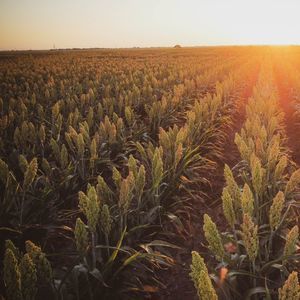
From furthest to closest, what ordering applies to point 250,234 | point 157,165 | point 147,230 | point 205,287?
point 147,230, point 157,165, point 250,234, point 205,287

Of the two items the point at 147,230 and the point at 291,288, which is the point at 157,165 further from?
the point at 291,288

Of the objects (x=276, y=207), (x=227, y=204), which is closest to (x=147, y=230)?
(x=227, y=204)

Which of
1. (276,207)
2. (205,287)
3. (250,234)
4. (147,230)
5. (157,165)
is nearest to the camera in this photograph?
(205,287)

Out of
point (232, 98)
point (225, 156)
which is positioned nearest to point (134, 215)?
point (225, 156)

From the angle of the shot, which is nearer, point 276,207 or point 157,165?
point 276,207

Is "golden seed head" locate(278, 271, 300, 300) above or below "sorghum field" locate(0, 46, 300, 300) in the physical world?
above

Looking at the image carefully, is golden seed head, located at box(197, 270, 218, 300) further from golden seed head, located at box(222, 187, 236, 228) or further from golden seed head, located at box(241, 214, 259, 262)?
golden seed head, located at box(222, 187, 236, 228)

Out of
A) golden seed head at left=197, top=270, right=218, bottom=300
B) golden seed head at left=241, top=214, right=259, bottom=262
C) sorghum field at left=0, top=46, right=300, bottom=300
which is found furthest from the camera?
sorghum field at left=0, top=46, right=300, bottom=300

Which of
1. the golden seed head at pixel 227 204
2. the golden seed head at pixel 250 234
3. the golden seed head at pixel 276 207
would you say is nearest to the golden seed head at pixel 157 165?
the golden seed head at pixel 227 204

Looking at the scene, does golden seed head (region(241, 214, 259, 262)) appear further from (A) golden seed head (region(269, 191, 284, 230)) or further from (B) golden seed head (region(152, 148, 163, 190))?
(B) golden seed head (region(152, 148, 163, 190))

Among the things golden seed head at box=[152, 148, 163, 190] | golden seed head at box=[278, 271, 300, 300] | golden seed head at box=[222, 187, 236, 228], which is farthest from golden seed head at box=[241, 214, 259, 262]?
golden seed head at box=[152, 148, 163, 190]

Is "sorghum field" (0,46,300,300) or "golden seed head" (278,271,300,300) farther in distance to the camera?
"sorghum field" (0,46,300,300)

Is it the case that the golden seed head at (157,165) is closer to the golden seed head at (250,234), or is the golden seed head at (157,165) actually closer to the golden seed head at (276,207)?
the golden seed head at (276,207)

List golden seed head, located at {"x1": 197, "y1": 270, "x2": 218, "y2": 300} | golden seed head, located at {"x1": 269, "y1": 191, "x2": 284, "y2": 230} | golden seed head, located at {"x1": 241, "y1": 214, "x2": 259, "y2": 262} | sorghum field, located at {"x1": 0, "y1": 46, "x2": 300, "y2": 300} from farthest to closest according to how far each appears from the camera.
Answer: golden seed head, located at {"x1": 269, "y1": 191, "x2": 284, "y2": 230}
sorghum field, located at {"x1": 0, "y1": 46, "x2": 300, "y2": 300}
golden seed head, located at {"x1": 241, "y1": 214, "x2": 259, "y2": 262}
golden seed head, located at {"x1": 197, "y1": 270, "x2": 218, "y2": 300}
